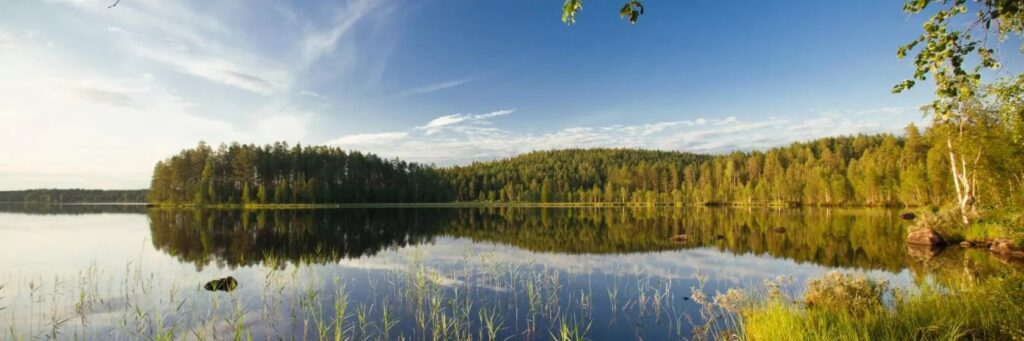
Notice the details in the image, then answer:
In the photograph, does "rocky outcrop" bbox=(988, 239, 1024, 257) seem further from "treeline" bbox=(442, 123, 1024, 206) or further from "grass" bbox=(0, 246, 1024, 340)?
"grass" bbox=(0, 246, 1024, 340)

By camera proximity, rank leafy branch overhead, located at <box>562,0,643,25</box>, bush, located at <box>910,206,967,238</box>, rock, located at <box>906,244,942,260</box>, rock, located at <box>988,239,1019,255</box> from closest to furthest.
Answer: leafy branch overhead, located at <box>562,0,643,25</box>, rock, located at <box>988,239,1019,255</box>, rock, located at <box>906,244,942,260</box>, bush, located at <box>910,206,967,238</box>

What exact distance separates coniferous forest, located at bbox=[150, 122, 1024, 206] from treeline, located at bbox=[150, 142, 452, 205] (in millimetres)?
242

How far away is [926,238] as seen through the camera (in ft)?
96.1

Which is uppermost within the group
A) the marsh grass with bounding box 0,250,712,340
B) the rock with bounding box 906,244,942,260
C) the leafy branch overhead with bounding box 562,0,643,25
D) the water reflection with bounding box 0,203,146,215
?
the leafy branch overhead with bounding box 562,0,643,25

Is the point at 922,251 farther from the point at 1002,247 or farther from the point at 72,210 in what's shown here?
the point at 72,210

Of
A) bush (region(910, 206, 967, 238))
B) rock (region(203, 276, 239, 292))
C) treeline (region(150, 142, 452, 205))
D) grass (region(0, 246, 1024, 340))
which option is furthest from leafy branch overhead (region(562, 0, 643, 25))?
treeline (region(150, 142, 452, 205))

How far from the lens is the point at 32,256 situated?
25812mm

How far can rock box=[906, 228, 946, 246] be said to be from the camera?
1147 inches

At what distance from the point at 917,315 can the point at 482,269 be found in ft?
51.9

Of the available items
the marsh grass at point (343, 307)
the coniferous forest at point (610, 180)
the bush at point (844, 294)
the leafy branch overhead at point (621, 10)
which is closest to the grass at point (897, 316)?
the bush at point (844, 294)

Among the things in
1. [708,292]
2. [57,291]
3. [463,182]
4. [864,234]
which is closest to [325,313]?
[57,291]

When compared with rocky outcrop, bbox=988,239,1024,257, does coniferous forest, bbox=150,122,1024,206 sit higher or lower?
higher

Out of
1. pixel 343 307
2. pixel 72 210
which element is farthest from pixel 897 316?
pixel 72 210

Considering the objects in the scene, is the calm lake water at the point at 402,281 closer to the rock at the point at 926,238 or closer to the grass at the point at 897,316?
the rock at the point at 926,238
